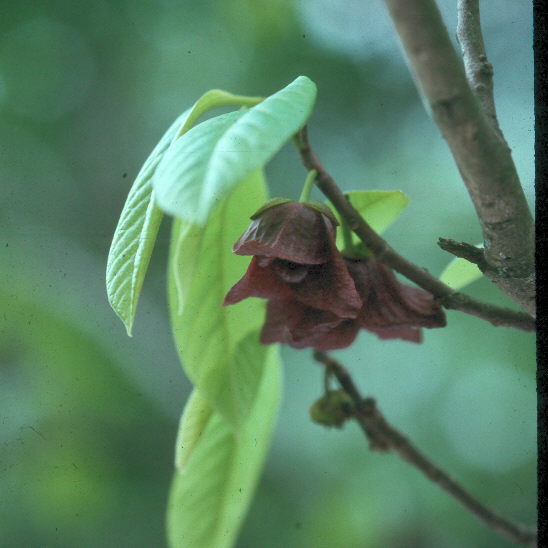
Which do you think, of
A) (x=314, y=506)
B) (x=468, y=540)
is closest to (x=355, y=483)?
(x=314, y=506)

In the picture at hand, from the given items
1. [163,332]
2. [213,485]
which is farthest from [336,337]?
[163,332]

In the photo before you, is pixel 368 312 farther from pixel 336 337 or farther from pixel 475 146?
pixel 475 146

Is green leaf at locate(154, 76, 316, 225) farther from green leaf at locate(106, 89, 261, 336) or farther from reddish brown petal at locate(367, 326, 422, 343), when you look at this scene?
reddish brown petal at locate(367, 326, 422, 343)

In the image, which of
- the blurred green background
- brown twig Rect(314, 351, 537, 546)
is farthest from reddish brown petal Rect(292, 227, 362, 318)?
the blurred green background

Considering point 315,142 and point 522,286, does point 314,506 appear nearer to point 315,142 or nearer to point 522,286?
point 315,142

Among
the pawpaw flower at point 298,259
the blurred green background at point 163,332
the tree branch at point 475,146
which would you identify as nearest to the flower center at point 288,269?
the pawpaw flower at point 298,259

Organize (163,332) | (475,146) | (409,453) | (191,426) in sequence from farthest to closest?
(163,332)
(409,453)
(191,426)
(475,146)

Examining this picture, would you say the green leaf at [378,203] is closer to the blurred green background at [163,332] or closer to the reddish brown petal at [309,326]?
the reddish brown petal at [309,326]
